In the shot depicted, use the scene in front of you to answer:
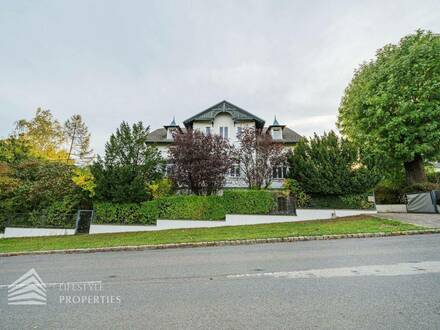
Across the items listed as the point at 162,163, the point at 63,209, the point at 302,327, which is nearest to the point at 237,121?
the point at 162,163

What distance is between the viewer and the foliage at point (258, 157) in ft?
62.6

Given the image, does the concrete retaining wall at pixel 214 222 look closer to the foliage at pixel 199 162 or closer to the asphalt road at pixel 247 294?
the foliage at pixel 199 162

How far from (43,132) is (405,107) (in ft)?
128

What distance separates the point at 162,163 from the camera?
18.8 meters

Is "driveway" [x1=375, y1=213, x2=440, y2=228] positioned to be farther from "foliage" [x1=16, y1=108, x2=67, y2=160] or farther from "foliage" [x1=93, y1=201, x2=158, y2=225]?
"foliage" [x1=16, y1=108, x2=67, y2=160]

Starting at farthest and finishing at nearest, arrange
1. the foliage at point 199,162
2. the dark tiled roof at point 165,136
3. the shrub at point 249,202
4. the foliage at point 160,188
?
the dark tiled roof at point 165,136, the foliage at point 160,188, the foliage at point 199,162, the shrub at point 249,202

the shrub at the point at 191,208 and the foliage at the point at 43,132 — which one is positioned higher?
the foliage at the point at 43,132

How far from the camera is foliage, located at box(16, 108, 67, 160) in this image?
28.0 m

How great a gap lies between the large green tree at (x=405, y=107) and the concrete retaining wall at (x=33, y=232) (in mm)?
24679

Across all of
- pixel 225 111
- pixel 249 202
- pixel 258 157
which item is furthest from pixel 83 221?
pixel 225 111

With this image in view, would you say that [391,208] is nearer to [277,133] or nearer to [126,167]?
[277,133]

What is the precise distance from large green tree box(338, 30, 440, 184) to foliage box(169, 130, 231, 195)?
12297mm

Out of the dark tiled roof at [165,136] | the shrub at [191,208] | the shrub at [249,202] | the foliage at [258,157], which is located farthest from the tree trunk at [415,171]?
the shrub at [191,208]

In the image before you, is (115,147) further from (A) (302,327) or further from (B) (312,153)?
(A) (302,327)
